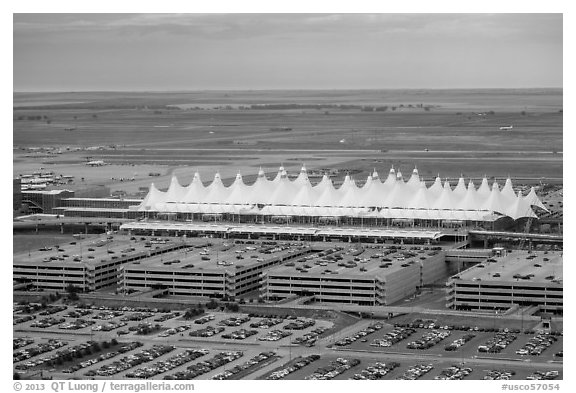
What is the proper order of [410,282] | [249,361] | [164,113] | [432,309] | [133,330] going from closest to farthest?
[249,361], [133,330], [432,309], [410,282], [164,113]

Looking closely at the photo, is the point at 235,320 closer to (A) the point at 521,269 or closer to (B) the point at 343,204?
(A) the point at 521,269

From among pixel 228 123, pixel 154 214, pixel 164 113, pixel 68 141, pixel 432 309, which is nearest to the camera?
pixel 432 309

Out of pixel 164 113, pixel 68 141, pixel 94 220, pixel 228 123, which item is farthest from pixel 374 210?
pixel 164 113

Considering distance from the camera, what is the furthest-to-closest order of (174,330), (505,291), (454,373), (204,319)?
(505,291) → (204,319) → (174,330) → (454,373)

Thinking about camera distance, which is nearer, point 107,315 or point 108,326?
point 108,326

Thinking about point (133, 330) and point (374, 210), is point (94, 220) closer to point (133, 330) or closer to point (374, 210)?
point (374, 210)

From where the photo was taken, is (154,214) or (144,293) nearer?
(144,293)

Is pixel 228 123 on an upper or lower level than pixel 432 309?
upper

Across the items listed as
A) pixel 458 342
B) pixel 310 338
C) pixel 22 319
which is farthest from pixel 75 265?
pixel 458 342
